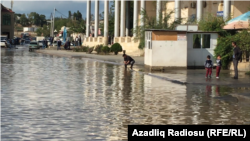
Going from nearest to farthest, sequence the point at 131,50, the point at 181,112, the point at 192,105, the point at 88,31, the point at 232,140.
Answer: the point at 232,140 → the point at 181,112 → the point at 192,105 → the point at 131,50 → the point at 88,31

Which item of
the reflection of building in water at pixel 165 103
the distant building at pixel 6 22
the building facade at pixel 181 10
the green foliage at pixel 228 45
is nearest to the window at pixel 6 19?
the distant building at pixel 6 22

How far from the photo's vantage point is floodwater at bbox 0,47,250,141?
11.2 m

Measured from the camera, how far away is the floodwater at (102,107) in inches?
443

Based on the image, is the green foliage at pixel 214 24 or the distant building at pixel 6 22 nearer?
the green foliage at pixel 214 24

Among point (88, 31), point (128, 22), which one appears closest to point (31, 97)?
point (128, 22)

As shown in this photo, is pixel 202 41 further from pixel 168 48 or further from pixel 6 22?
pixel 6 22

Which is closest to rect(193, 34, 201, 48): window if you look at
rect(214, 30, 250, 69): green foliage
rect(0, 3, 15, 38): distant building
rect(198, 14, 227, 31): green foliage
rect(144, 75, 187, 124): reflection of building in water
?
rect(214, 30, 250, 69): green foliage

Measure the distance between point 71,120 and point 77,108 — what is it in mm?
2106

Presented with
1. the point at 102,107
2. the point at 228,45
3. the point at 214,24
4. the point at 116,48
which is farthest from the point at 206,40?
the point at 116,48

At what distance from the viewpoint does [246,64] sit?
30.8 metres

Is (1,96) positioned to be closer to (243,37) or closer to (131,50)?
(243,37)

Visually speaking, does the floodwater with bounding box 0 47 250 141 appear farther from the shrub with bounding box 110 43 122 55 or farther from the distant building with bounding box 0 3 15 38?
the distant building with bounding box 0 3 15 38

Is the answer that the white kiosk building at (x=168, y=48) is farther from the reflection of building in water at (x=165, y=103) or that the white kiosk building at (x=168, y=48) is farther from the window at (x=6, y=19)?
the window at (x=6, y=19)

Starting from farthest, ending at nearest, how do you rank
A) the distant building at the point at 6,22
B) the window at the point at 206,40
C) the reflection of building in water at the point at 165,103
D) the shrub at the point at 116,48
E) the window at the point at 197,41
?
the distant building at the point at 6,22 → the shrub at the point at 116,48 → the window at the point at 206,40 → the window at the point at 197,41 → the reflection of building in water at the point at 165,103
